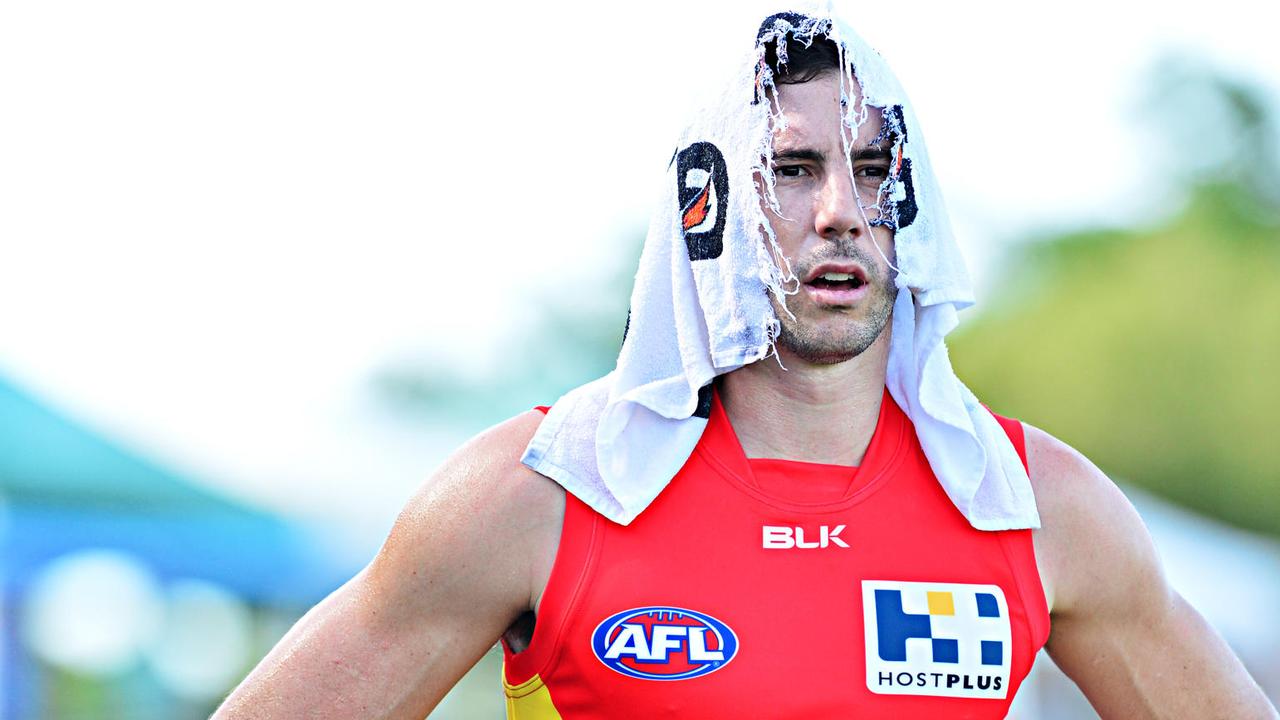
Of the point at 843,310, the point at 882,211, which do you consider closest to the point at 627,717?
the point at 843,310

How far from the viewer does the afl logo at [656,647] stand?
9.40ft

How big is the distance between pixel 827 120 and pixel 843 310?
1.39 feet

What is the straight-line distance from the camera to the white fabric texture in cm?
306

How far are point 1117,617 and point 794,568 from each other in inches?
30.5

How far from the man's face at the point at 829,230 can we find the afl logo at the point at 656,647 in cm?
64

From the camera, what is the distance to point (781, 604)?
9.68 ft

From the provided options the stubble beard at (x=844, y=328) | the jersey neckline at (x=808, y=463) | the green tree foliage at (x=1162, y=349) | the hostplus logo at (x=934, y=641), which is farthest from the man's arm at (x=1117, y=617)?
the green tree foliage at (x=1162, y=349)

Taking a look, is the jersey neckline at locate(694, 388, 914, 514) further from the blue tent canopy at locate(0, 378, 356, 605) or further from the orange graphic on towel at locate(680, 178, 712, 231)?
the blue tent canopy at locate(0, 378, 356, 605)

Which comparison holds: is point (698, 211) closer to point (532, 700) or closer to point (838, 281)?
point (838, 281)

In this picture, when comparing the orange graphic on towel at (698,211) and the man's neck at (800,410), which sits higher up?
the orange graphic on towel at (698,211)

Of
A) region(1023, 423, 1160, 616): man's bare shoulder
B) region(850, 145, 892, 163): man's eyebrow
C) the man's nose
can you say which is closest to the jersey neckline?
region(1023, 423, 1160, 616): man's bare shoulder

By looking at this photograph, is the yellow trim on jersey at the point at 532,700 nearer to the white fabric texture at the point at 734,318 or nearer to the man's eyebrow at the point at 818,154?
the white fabric texture at the point at 734,318

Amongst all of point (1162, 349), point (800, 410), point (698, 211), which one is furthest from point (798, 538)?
point (1162, 349)

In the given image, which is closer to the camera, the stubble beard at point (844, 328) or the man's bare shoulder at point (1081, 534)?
the stubble beard at point (844, 328)
